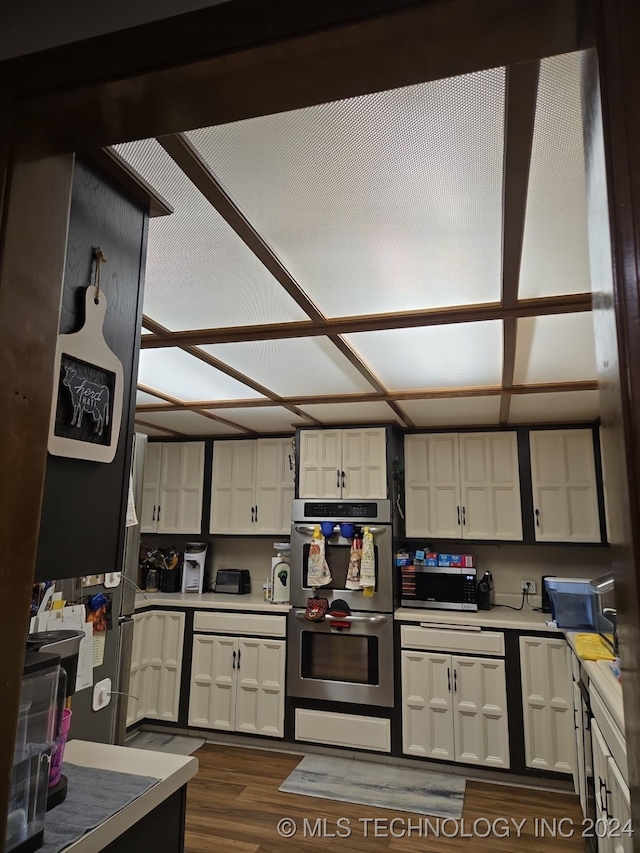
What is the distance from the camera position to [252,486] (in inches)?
175

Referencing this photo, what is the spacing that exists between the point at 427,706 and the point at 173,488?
8.49ft

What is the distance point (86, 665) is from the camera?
194 cm

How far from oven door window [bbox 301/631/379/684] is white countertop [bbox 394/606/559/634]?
11.9 inches

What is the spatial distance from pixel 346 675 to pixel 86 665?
2161 millimetres

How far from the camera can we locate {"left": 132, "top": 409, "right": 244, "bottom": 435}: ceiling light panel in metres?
3.78

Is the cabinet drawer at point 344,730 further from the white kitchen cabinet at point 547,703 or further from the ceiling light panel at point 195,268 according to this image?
the ceiling light panel at point 195,268

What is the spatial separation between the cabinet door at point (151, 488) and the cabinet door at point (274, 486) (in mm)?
907

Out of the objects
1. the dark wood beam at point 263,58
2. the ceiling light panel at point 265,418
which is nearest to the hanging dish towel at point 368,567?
the ceiling light panel at point 265,418

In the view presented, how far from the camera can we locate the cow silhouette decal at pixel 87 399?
92cm

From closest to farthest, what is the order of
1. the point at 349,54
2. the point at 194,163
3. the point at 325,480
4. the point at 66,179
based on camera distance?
the point at 349,54 < the point at 66,179 < the point at 194,163 < the point at 325,480

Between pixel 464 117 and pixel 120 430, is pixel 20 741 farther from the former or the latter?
pixel 464 117

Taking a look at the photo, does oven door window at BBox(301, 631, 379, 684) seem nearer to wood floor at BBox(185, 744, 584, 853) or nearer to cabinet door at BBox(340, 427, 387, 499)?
wood floor at BBox(185, 744, 584, 853)

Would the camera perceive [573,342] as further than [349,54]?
Yes

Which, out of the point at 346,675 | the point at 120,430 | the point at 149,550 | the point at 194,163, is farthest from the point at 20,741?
the point at 149,550
